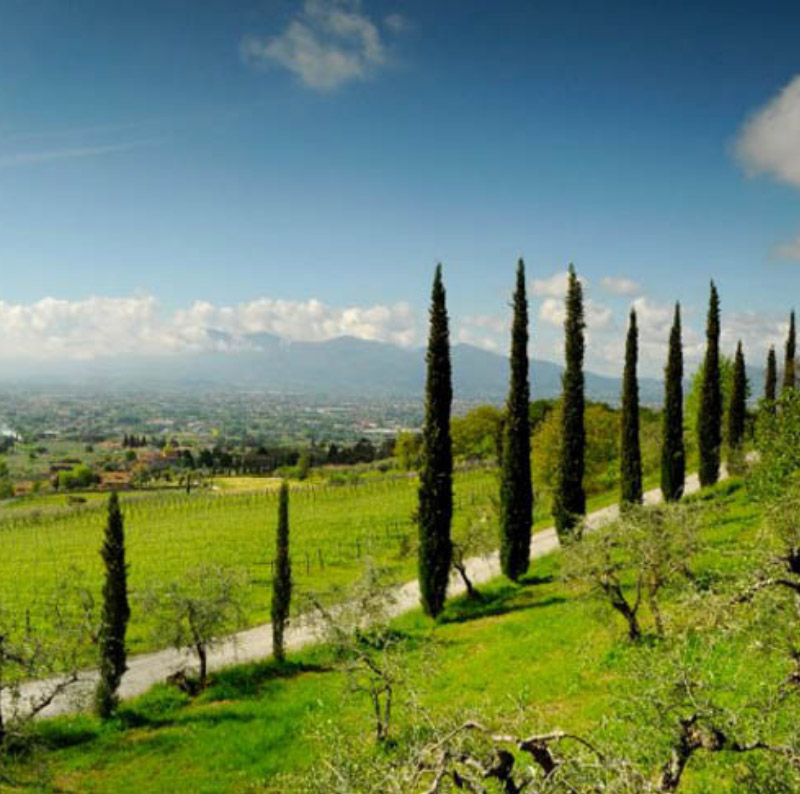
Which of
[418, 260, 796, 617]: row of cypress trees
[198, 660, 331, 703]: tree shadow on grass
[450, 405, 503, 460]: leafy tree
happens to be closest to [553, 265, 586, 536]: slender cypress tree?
[418, 260, 796, 617]: row of cypress trees

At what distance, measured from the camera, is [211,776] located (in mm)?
19875

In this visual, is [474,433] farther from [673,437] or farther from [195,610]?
[195,610]

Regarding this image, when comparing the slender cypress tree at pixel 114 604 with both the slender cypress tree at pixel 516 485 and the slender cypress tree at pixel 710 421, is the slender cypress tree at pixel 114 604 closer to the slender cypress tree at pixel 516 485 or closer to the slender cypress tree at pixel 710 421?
the slender cypress tree at pixel 516 485

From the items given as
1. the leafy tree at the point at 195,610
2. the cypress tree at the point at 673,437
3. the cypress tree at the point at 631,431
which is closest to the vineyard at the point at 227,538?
the leafy tree at the point at 195,610

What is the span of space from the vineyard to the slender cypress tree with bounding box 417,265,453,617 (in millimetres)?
2082

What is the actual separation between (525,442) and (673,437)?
1268cm

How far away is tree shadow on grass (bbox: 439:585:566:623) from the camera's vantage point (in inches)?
1183

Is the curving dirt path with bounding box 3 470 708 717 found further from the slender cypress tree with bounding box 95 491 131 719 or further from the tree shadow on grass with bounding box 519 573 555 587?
the tree shadow on grass with bounding box 519 573 555 587

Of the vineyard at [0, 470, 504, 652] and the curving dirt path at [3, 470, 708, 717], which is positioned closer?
the curving dirt path at [3, 470, 708, 717]

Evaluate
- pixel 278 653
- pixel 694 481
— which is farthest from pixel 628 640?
pixel 694 481

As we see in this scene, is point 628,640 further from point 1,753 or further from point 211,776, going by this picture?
point 1,753

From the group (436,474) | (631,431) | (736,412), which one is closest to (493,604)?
(436,474)

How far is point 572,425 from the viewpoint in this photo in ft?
121

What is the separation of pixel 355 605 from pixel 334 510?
54292mm
